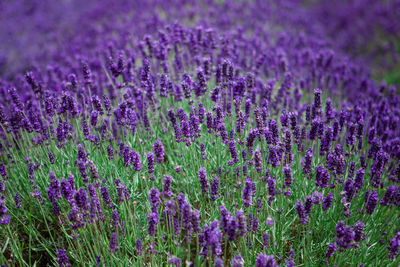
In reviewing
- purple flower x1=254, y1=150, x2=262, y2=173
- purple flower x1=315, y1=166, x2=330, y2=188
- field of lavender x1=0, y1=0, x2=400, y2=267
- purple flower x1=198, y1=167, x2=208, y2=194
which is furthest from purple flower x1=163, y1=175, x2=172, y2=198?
purple flower x1=315, y1=166, x2=330, y2=188

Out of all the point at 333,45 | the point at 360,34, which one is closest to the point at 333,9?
the point at 360,34

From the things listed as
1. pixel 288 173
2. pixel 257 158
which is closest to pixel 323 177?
pixel 288 173

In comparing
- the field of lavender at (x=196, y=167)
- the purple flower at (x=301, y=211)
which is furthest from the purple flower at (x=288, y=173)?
the purple flower at (x=301, y=211)

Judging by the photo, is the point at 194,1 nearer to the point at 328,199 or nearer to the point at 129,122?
the point at 129,122

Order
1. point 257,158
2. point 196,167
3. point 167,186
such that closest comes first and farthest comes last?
1. point 167,186
2. point 257,158
3. point 196,167

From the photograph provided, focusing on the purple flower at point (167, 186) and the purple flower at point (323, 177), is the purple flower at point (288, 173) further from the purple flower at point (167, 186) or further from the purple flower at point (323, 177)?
the purple flower at point (167, 186)

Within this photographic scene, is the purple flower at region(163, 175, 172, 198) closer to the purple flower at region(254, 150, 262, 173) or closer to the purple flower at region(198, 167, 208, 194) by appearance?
the purple flower at region(198, 167, 208, 194)

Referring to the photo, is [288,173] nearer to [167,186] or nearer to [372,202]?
[372,202]

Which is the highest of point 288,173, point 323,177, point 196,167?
point 288,173

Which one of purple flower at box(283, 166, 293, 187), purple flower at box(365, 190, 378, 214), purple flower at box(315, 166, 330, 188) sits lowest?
purple flower at box(365, 190, 378, 214)
